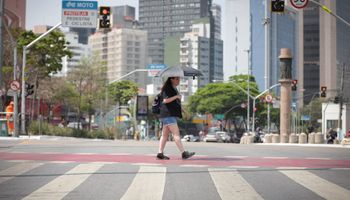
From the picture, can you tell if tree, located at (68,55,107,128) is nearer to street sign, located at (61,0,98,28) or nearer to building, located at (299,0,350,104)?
street sign, located at (61,0,98,28)

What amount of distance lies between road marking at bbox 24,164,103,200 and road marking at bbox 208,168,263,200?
2042 mm

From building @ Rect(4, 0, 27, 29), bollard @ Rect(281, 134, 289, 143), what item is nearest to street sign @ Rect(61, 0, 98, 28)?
bollard @ Rect(281, 134, 289, 143)

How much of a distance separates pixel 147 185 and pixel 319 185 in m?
2.53

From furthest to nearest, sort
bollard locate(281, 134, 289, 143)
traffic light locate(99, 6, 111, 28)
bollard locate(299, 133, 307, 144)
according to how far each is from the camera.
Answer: bollard locate(281, 134, 289, 143), bollard locate(299, 133, 307, 144), traffic light locate(99, 6, 111, 28)

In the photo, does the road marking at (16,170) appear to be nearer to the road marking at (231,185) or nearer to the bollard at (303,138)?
the road marking at (231,185)

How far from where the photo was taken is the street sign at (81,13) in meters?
32.0

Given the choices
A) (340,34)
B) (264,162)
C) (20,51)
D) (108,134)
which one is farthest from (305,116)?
(264,162)

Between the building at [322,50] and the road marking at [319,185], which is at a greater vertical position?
the building at [322,50]

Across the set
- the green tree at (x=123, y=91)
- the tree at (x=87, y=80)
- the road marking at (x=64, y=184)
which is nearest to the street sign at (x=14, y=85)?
the road marking at (x=64, y=184)

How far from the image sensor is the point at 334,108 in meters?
84.1

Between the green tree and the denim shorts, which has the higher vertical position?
the green tree

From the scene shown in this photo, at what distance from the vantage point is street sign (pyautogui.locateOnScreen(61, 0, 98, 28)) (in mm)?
31953

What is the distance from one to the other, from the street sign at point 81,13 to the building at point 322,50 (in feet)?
167

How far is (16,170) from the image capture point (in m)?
10.6
